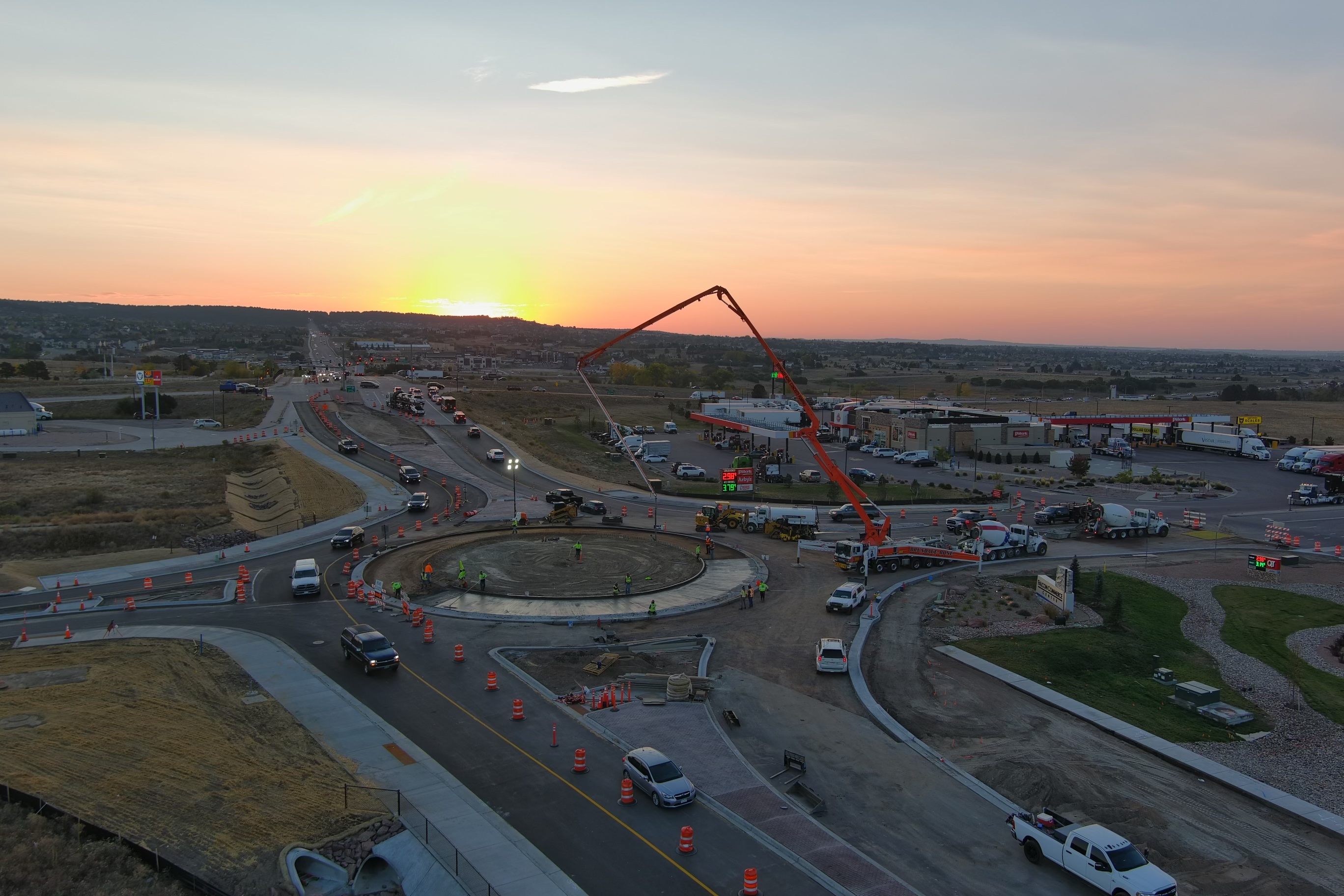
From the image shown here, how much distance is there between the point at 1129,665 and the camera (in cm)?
3341

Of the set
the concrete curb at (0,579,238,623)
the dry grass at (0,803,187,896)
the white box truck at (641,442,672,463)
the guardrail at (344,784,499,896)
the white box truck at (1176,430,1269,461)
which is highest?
the white box truck at (1176,430,1269,461)

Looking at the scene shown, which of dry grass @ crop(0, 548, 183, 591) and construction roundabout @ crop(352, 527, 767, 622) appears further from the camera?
dry grass @ crop(0, 548, 183, 591)

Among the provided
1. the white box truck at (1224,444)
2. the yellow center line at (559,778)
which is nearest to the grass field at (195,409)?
the yellow center line at (559,778)

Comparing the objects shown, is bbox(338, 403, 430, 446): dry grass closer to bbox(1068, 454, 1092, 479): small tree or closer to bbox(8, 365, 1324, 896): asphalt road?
bbox(8, 365, 1324, 896): asphalt road

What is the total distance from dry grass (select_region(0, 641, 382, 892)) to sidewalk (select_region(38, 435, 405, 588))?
1489cm

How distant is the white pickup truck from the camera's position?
17891 mm

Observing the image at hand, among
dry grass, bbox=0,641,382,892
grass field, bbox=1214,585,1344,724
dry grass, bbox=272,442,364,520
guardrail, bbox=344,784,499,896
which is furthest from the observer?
dry grass, bbox=272,442,364,520

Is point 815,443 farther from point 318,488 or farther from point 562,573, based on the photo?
point 318,488

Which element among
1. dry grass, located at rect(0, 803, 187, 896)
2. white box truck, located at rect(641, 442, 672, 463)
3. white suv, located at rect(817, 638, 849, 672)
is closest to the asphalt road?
dry grass, located at rect(0, 803, 187, 896)

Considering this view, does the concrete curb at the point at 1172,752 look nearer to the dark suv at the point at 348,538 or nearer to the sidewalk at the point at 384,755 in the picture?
the sidewalk at the point at 384,755

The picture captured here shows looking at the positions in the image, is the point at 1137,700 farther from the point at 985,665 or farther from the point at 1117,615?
the point at 1117,615

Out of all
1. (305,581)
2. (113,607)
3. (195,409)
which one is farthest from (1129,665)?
(195,409)

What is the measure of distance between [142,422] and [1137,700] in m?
115

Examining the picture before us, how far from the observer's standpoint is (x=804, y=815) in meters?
21.3
